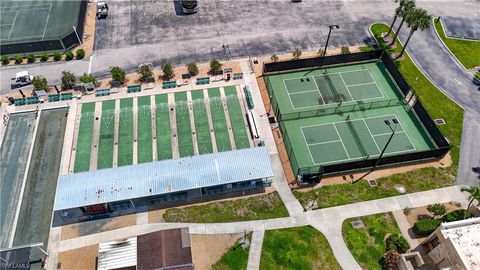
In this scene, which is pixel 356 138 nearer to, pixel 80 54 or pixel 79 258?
pixel 79 258

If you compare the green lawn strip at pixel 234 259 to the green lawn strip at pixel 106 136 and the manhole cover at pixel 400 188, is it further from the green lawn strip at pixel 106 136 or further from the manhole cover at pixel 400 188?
the manhole cover at pixel 400 188

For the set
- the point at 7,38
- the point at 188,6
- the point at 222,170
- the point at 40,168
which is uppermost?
the point at 188,6

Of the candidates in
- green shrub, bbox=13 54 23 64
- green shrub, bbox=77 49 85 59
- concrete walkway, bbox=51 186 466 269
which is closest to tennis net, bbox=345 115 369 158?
concrete walkway, bbox=51 186 466 269

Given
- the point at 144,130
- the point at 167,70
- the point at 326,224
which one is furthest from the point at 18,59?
the point at 326,224

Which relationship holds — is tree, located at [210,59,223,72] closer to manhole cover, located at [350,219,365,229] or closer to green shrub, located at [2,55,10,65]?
manhole cover, located at [350,219,365,229]

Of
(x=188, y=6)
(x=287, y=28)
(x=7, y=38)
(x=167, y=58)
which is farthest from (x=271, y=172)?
(x=7, y=38)

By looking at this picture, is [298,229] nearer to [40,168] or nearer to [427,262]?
[427,262]

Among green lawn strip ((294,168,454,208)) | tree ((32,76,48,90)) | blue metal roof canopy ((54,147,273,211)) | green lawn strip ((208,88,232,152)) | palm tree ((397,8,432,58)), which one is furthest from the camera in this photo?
palm tree ((397,8,432,58))
